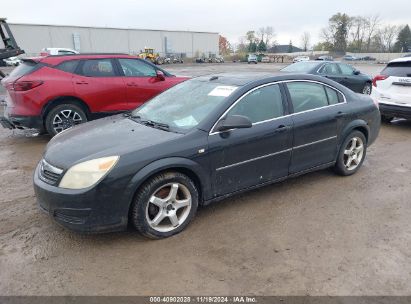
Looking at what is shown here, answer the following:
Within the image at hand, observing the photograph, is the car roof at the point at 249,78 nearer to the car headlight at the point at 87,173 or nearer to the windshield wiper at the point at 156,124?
the windshield wiper at the point at 156,124

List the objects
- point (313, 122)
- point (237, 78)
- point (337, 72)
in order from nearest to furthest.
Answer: point (237, 78)
point (313, 122)
point (337, 72)

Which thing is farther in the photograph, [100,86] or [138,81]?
[138,81]

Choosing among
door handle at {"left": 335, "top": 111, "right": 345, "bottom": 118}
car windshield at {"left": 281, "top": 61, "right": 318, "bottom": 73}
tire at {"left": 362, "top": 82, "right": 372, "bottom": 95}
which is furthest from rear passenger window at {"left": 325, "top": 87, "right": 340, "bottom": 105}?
tire at {"left": 362, "top": 82, "right": 372, "bottom": 95}

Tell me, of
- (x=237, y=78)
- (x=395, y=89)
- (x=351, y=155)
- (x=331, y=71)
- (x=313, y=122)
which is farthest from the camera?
(x=331, y=71)

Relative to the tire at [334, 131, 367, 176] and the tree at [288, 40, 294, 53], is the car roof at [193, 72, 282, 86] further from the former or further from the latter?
the tree at [288, 40, 294, 53]

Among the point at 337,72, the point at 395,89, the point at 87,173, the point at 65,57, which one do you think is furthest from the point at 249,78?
the point at 337,72

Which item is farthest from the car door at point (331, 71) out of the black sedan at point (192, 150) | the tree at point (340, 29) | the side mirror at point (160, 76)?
the tree at point (340, 29)

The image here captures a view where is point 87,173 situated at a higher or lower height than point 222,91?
lower

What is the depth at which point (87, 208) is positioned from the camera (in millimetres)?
3182

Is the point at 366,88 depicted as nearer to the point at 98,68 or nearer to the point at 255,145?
the point at 98,68

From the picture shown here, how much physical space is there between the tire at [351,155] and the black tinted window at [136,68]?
4.56 m

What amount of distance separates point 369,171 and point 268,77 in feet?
7.63

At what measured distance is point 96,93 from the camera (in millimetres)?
7207

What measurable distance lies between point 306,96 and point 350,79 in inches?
305
